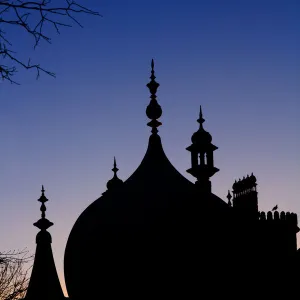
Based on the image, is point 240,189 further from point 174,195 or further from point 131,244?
point 131,244

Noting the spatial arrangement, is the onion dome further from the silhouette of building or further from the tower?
the tower

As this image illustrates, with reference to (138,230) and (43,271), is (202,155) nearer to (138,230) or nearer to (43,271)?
(138,230)

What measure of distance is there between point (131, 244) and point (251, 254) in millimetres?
3206

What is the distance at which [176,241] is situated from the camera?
17359 mm

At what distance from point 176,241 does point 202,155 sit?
3.28 meters

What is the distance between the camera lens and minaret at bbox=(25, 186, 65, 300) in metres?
20.2

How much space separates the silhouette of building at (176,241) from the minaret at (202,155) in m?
0.03

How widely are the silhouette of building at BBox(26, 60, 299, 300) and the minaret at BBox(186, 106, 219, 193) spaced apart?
0.03 meters

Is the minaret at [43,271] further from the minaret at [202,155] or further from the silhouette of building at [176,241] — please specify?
the minaret at [202,155]

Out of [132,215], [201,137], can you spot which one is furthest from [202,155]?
[132,215]

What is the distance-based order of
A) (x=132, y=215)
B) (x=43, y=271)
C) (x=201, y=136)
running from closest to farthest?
(x=132, y=215), (x=201, y=136), (x=43, y=271)

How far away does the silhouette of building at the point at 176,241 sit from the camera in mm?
17109

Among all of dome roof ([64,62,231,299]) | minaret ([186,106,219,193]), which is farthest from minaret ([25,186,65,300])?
minaret ([186,106,219,193])

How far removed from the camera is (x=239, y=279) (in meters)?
17.5
